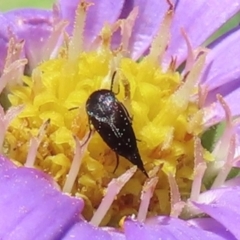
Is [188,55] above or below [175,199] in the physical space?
above

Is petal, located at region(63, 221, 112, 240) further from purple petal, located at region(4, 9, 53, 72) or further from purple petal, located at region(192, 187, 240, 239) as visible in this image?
purple petal, located at region(4, 9, 53, 72)

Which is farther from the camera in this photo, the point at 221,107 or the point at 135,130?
Answer: the point at 221,107

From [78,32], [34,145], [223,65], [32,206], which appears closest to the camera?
[32,206]

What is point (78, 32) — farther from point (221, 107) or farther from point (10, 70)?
point (221, 107)

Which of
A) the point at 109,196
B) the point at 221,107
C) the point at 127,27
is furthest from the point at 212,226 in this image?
the point at 127,27

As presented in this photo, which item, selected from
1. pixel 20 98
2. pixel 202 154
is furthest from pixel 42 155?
pixel 202 154

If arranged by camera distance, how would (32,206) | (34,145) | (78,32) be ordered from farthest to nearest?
(78,32) → (34,145) → (32,206)

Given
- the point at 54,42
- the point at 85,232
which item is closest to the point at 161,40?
the point at 54,42
